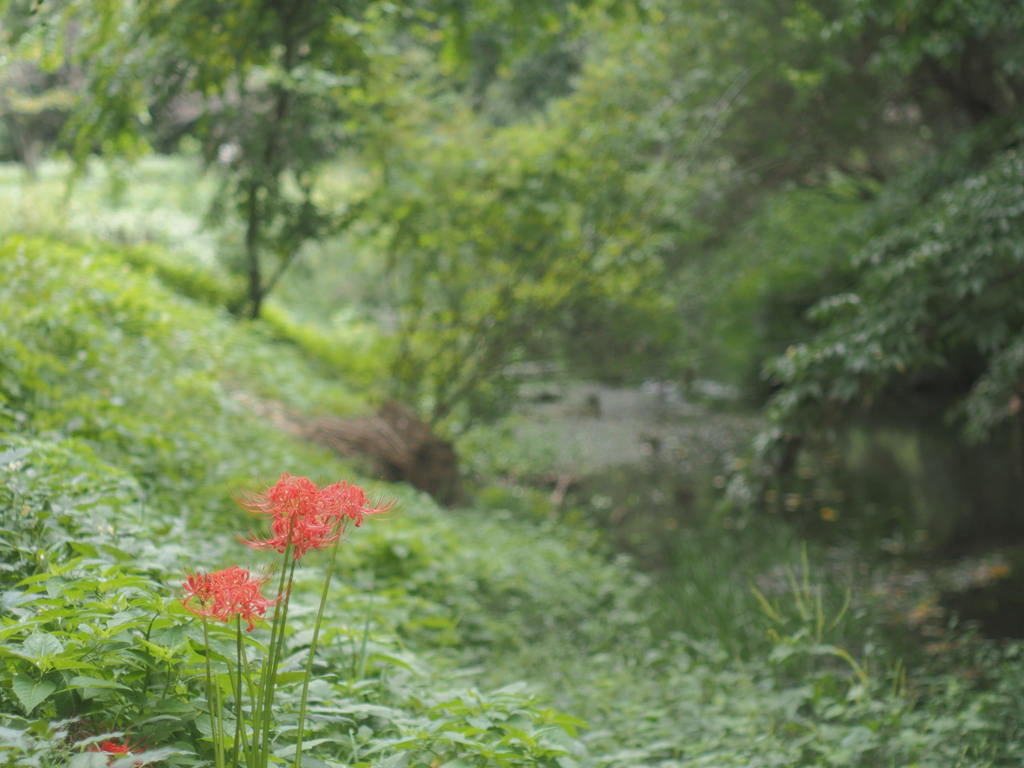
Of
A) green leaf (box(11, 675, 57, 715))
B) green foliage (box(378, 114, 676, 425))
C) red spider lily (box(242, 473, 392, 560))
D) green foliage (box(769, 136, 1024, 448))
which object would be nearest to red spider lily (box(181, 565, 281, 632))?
red spider lily (box(242, 473, 392, 560))

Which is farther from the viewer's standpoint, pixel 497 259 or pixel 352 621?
pixel 497 259

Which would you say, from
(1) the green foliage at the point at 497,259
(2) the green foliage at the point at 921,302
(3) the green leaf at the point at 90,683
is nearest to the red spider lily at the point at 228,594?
(3) the green leaf at the point at 90,683

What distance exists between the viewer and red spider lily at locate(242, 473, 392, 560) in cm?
151

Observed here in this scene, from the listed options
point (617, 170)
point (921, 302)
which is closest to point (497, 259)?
point (617, 170)

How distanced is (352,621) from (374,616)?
366 mm

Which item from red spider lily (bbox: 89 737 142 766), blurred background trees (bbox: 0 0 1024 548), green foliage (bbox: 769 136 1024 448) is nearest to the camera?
red spider lily (bbox: 89 737 142 766)

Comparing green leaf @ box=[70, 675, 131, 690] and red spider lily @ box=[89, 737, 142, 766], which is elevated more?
green leaf @ box=[70, 675, 131, 690]

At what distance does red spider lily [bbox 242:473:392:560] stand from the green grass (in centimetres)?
33

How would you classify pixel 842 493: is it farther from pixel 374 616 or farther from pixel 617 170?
pixel 374 616

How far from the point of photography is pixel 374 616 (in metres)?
3.20

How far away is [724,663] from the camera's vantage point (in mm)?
4160

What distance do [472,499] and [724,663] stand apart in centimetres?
438

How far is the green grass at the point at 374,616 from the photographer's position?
1.69m

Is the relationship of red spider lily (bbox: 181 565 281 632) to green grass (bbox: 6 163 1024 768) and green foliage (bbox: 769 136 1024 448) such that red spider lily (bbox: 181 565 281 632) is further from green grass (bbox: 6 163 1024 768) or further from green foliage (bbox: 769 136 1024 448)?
green foliage (bbox: 769 136 1024 448)
